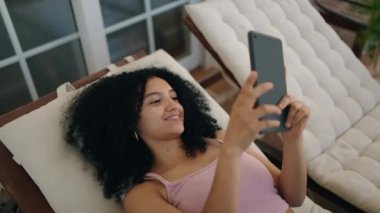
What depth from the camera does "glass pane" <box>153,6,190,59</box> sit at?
7.61ft

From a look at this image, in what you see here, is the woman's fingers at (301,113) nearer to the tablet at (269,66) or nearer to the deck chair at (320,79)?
the tablet at (269,66)

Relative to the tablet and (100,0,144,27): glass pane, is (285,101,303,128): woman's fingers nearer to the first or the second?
the tablet

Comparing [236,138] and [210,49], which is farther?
[210,49]

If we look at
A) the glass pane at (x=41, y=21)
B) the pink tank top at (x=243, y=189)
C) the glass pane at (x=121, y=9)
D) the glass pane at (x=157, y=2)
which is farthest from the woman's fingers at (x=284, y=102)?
the glass pane at (x=157, y=2)

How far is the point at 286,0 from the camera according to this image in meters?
1.75

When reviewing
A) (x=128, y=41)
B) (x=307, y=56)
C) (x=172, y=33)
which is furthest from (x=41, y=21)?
(x=307, y=56)

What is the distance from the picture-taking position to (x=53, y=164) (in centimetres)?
105

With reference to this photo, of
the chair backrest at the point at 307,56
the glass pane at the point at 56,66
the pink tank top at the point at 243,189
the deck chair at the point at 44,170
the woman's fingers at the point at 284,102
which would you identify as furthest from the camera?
the glass pane at the point at 56,66

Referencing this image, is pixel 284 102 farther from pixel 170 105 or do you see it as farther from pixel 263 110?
pixel 170 105

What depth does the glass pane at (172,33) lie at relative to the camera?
7.61 feet

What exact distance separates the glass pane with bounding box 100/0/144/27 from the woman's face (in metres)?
1.07

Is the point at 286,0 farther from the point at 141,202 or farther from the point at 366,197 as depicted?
the point at 141,202

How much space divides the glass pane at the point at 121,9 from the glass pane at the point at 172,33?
0.23m

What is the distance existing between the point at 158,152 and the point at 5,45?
38.0 inches
